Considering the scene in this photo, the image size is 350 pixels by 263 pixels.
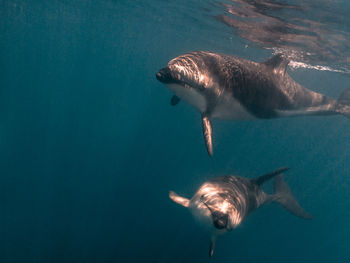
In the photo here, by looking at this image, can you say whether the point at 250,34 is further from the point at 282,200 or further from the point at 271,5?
the point at 282,200

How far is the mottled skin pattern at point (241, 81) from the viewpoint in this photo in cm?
651

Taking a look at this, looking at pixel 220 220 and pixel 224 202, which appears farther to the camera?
pixel 224 202

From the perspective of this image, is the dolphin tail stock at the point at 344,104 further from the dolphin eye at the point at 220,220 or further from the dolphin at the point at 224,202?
the dolphin eye at the point at 220,220

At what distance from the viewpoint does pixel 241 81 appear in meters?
7.22

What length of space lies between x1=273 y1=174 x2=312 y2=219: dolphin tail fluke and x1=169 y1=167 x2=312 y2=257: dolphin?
1786 millimetres

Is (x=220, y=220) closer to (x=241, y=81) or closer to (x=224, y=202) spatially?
(x=224, y=202)

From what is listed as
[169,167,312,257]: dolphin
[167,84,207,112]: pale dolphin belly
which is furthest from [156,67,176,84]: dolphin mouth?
[169,167,312,257]: dolphin

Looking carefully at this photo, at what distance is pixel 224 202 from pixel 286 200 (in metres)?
5.52

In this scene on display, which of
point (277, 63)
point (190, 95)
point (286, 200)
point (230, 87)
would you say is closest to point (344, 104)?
point (277, 63)

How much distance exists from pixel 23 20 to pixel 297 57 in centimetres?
4379

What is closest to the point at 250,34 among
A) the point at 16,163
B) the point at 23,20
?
the point at 16,163

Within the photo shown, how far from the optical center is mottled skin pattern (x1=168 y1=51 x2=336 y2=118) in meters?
6.51

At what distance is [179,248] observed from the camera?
12570mm

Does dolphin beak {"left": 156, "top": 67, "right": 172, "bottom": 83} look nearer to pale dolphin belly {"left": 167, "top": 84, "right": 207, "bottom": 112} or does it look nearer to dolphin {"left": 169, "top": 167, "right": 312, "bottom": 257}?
pale dolphin belly {"left": 167, "top": 84, "right": 207, "bottom": 112}
